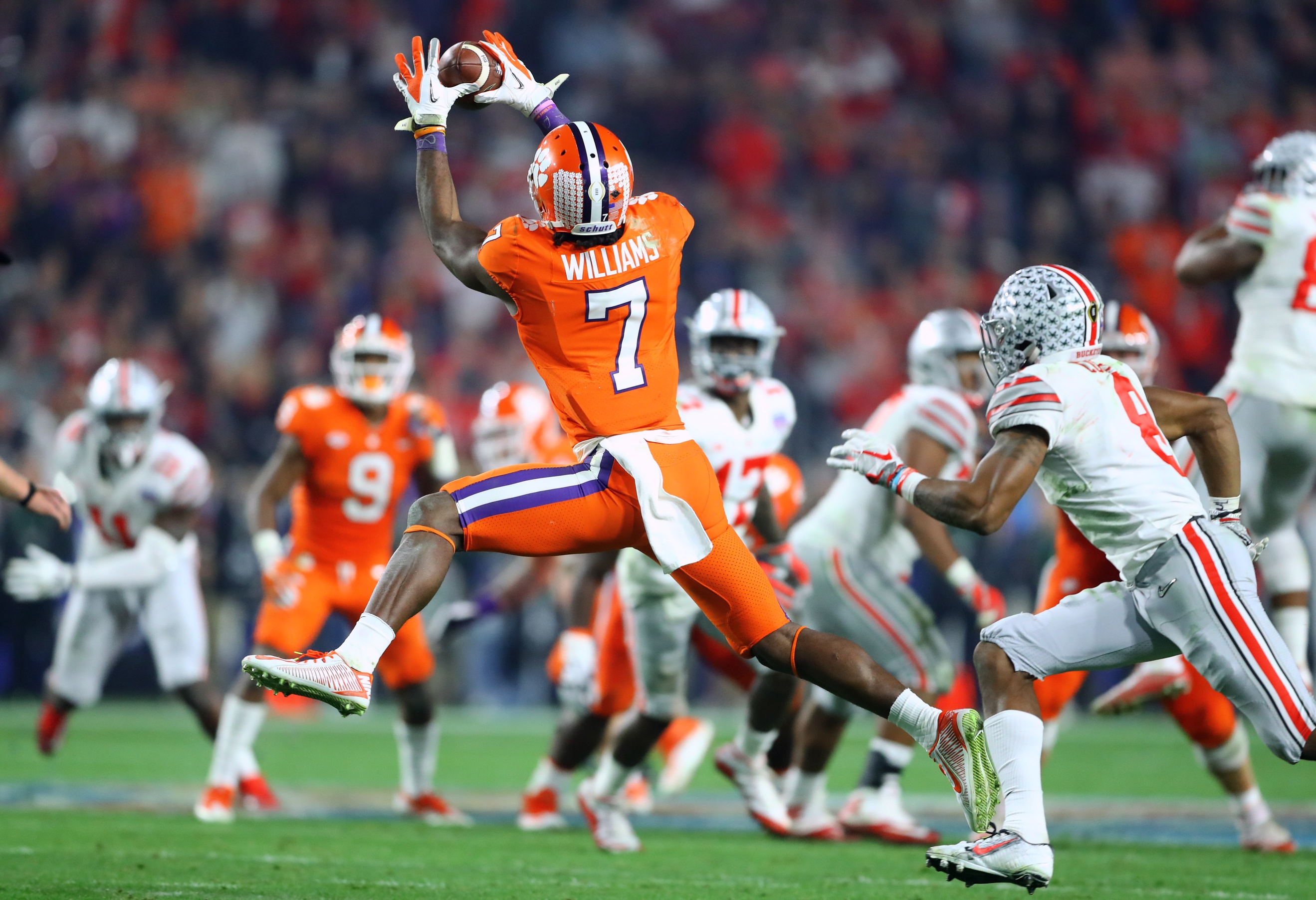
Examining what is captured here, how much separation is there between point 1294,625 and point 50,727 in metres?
5.86

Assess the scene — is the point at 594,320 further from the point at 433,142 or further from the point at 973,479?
the point at 973,479

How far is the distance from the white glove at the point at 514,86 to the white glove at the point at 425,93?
183 millimetres

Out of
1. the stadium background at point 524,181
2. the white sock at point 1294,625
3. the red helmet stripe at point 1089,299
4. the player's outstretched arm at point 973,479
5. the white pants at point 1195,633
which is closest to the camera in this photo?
the player's outstretched arm at point 973,479

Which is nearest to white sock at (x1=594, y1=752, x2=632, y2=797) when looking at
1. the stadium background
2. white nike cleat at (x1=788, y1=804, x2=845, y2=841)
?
white nike cleat at (x1=788, y1=804, x2=845, y2=841)

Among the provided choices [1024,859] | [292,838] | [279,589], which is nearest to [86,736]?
[279,589]

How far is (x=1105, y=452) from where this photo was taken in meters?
4.15

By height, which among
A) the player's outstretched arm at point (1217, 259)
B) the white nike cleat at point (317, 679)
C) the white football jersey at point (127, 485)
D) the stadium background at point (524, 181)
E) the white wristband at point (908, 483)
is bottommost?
the white nike cleat at point (317, 679)

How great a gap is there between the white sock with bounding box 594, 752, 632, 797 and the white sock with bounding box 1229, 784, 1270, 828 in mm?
2426

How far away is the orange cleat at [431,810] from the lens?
6.75 metres

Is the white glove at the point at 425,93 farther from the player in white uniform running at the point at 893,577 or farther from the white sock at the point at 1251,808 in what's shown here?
the white sock at the point at 1251,808

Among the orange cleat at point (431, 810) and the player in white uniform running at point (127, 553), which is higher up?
the player in white uniform running at point (127, 553)

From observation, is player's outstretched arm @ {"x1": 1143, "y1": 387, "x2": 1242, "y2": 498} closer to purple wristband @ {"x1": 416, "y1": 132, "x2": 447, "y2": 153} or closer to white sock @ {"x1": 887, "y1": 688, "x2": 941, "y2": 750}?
white sock @ {"x1": 887, "y1": 688, "x2": 941, "y2": 750}

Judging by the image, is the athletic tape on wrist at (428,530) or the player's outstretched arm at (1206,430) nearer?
the athletic tape on wrist at (428,530)

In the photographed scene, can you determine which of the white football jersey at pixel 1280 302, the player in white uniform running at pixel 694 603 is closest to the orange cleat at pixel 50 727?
the player in white uniform running at pixel 694 603
